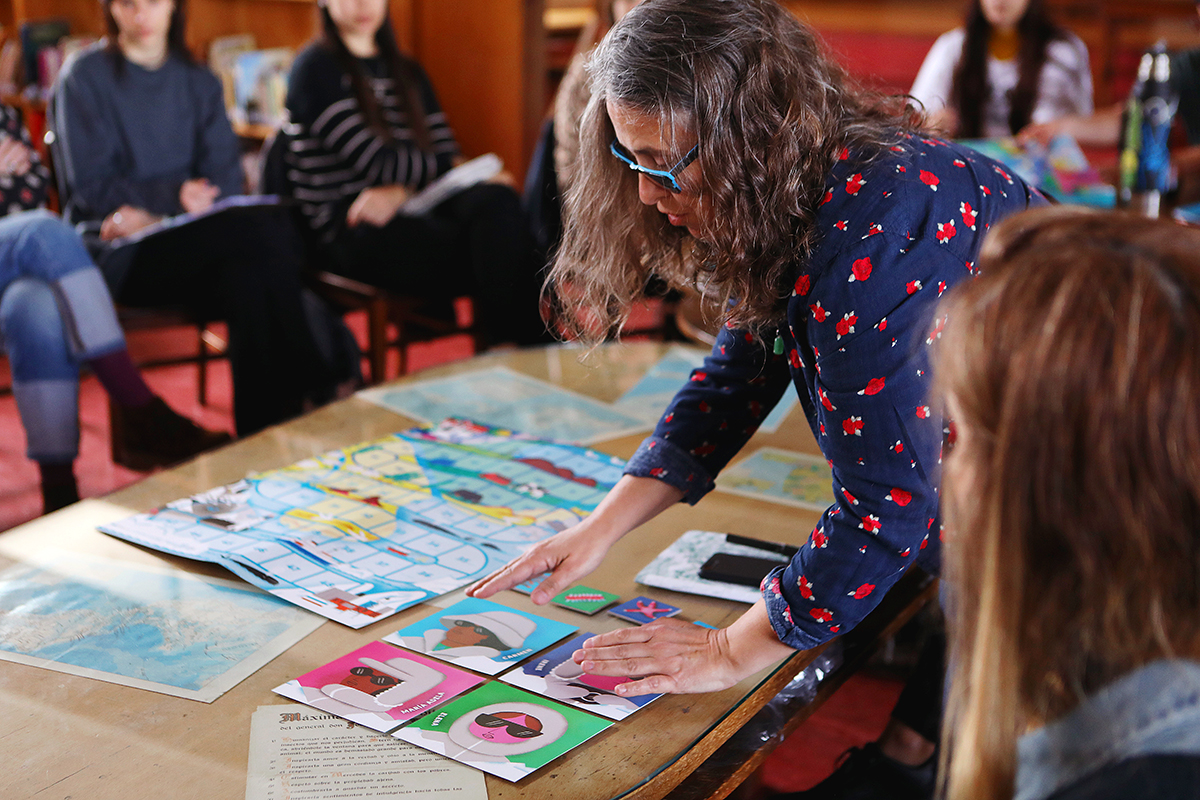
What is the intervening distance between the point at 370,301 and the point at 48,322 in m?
0.75

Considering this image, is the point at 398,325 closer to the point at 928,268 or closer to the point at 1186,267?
the point at 928,268

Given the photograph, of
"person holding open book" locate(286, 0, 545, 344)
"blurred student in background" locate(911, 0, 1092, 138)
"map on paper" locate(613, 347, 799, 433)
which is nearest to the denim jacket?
"map on paper" locate(613, 347, 799, 433)

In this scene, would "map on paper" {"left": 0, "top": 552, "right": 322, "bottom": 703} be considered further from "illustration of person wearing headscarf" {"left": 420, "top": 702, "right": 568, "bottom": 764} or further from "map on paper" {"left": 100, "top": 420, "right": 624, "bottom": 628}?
"illustration of person wearing headscarf" {"left": 420, "top": 702, "right": 568, "bottom": 764}

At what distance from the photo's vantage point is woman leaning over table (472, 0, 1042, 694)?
88 cm

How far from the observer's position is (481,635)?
1005 millimetres

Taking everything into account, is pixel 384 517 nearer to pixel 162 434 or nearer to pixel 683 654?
pixel 683 654

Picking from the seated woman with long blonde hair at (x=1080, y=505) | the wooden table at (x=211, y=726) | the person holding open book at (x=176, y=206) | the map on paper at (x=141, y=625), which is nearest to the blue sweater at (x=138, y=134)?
the person holding open book at (x=176, y=206)

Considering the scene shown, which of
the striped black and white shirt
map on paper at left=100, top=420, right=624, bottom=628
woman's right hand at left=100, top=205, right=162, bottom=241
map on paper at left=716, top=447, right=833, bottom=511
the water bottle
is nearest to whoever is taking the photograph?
map on paper at left=100, top=420, right=624, bottom=628

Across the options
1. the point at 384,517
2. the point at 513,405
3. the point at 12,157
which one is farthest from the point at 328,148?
the point at 384,517

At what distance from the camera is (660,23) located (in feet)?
3.01

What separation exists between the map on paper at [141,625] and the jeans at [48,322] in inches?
41.7

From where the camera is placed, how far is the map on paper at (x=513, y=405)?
1.66m

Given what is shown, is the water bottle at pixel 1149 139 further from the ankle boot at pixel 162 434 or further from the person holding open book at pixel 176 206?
the ankle boot at pixel 162 434

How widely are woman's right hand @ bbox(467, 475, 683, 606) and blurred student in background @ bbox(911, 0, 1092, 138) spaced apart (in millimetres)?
2442
